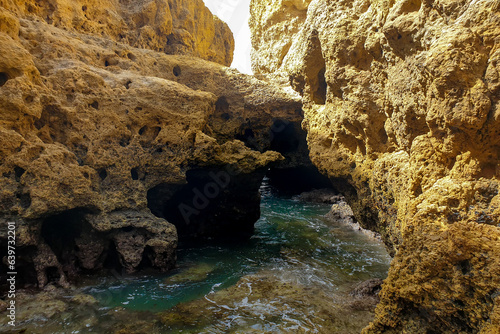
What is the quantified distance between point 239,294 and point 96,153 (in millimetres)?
3876

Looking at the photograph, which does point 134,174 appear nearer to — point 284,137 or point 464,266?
point 464,266

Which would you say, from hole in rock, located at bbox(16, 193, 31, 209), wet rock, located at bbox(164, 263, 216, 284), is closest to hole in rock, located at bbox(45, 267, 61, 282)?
hole in rock, located at bbox(16, 193, 31, 209)

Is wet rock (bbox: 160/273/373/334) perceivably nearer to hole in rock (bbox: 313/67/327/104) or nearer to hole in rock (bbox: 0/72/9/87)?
hole in rock (bbox: 313/67/327/104)

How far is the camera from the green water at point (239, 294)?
14.4 feet

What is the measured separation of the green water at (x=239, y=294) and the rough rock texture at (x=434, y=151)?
1.34 m

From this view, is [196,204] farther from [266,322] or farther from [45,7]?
[45,7]

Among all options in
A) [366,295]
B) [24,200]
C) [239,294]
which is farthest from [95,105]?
[366,295]

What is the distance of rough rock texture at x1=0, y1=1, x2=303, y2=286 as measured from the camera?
5.21 meters

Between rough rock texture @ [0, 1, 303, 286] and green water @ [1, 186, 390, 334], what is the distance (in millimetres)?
748

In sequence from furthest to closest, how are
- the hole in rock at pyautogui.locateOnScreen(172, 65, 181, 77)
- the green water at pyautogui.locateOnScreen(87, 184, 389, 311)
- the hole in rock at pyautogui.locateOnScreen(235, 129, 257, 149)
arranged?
the hole in rock at pyautogui.locateOnScreen(235, 129, 257, 149)
the hole in rock at pyautogui.locateOnScreen(172, 65, 181, 77)
the green water at pyautogui.locateOnScreen(87, 184, 389, 311)

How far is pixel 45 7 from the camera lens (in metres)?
7.63

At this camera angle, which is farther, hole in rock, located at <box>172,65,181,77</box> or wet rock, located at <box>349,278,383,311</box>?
hole in rock, located at <box>172,65,181,77</box>

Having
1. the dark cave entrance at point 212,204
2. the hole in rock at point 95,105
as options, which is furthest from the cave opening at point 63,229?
the hole in rock at point 95,105

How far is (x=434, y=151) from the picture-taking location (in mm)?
3562
